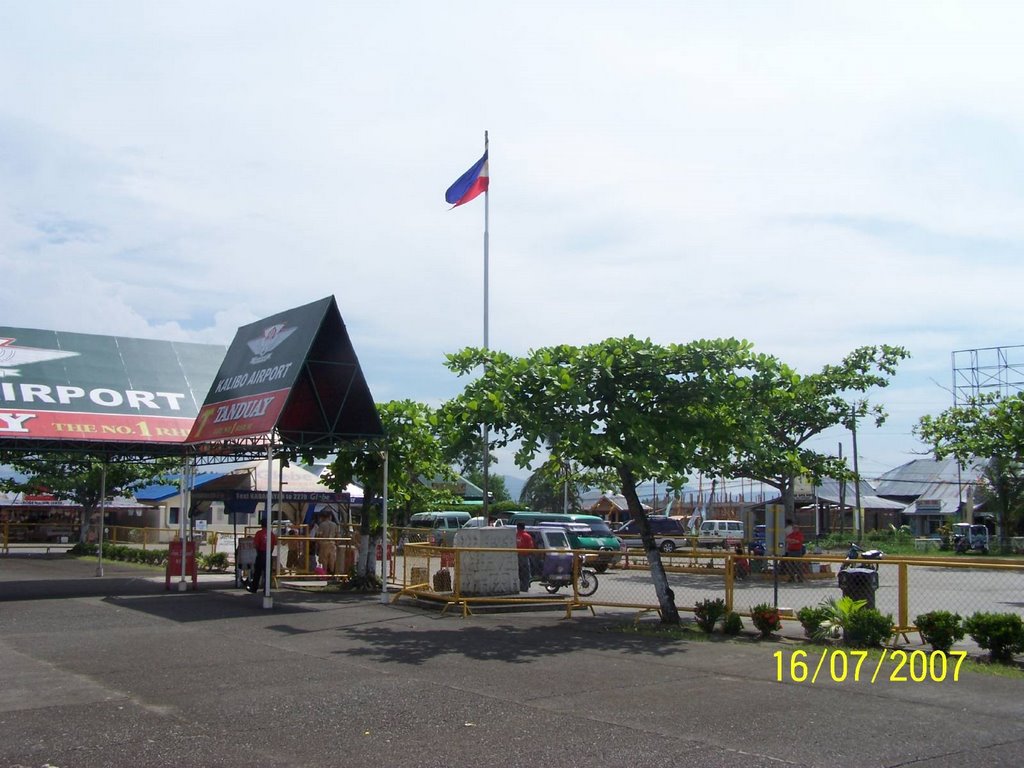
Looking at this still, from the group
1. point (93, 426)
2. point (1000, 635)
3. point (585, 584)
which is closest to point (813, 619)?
point (1000, 635)

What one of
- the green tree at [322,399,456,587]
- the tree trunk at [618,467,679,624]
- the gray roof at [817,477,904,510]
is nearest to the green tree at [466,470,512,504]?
the gray roof at [817,477,904,510]

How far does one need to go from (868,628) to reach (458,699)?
6271mm

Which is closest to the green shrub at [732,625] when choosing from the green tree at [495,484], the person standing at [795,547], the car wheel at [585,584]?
the car wheel at [585,584]

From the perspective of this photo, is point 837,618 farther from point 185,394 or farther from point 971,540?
point 971,540

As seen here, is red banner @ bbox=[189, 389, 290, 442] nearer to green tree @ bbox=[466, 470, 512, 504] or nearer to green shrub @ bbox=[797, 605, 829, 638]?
green shrub @ bbox=[797, 605, 829, 638]

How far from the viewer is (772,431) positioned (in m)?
30.2

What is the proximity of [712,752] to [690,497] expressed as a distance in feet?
270

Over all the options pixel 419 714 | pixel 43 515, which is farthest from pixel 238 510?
pixel 43 515

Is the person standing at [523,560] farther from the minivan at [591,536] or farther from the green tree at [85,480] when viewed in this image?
the green tree at [85,480]

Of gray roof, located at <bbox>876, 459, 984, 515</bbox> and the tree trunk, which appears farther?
gray roof, located at <bbox>876, 459, 984, 515</bbox>

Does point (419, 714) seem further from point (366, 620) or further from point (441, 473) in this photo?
point (441, 473)

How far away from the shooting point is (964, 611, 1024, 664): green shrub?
11.9 metres
